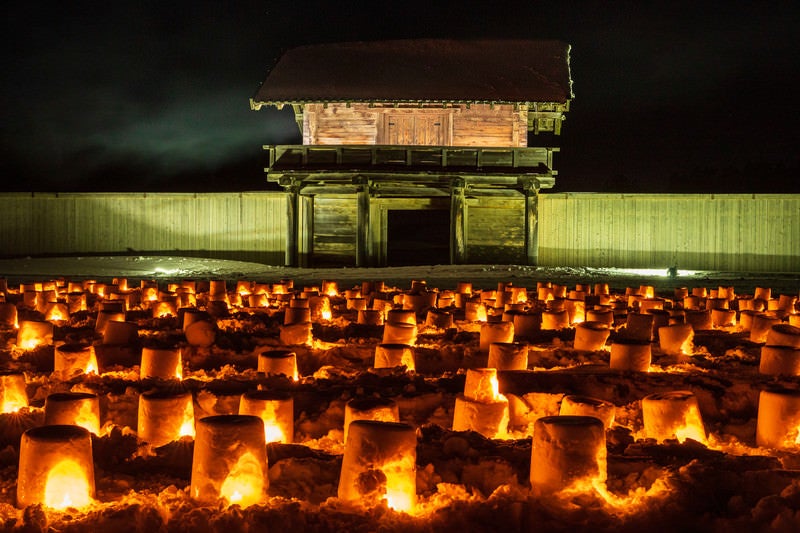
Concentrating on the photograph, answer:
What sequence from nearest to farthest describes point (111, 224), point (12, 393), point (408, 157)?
1. point (12, 393)
2. point (408, 157)
3. point (111, 224)

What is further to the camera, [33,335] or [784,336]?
[33,335]

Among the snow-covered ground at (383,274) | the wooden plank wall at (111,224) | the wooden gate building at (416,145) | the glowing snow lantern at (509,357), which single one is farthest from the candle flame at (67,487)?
the wooden plank wall at (111,224)

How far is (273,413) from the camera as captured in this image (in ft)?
16.2

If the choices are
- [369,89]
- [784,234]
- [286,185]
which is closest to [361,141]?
[369,89]

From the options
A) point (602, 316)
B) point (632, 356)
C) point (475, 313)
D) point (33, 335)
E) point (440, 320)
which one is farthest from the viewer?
point (475, 313)

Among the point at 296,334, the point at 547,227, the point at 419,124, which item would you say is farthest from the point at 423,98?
the point at 296,334

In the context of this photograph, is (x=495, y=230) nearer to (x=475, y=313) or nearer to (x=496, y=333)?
(x=475, y=313)

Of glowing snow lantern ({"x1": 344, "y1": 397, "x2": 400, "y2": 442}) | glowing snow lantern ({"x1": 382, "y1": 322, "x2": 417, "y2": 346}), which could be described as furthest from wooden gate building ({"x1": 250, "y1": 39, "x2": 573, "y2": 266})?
glowing snow lantern ({"x1": 344, "y1": 397, "x2": 400, "y2": 442})

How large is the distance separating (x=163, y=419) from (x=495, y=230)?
21.2m

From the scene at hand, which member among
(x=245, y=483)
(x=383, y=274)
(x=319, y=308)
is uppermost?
(x=383, y=274)

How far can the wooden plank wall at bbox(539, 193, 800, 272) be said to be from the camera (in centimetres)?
2420

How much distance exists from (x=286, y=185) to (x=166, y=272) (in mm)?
4244

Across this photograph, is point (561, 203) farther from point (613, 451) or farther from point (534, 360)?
point (613, 451)

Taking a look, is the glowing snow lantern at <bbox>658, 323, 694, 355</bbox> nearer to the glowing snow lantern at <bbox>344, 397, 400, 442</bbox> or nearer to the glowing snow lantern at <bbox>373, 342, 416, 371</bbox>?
the glowing snow lantern at <bbox>373, 342, 416, 371</bbox>
